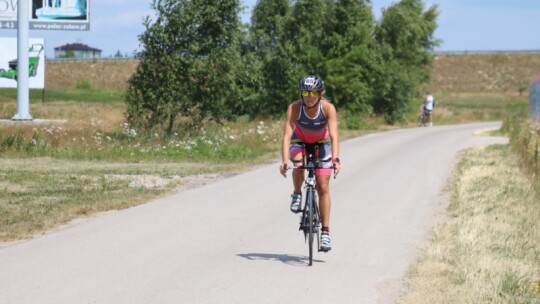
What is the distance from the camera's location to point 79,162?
74.2 feet

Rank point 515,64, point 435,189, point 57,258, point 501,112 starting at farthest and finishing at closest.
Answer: point 515,64, point 501,112, point 435,189, point 57,258

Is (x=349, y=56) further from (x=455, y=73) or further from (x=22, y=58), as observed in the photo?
(x=455, y=73)

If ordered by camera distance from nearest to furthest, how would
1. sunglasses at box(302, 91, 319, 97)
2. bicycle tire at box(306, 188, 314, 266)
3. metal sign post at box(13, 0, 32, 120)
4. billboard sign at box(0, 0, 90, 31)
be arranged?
sunglasses at box(302, 91, 319, 97) < bicycle tire at box(306, 188, 314, 266) < metal sign post at box(13, 0, 32, 120) < billboard sign at box(0, 0, 90, 31)

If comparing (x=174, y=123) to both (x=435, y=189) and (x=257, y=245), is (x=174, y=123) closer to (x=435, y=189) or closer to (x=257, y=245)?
(x=435, y=189)

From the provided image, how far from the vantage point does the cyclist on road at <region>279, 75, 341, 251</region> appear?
9.49 m

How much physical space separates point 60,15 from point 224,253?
107ft

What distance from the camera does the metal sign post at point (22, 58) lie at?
116 feet

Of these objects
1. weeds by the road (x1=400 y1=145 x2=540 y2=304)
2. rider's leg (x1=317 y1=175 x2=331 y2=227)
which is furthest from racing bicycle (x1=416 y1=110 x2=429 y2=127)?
rider's leg (x1=317 y1=175 x2=331 y2=227)

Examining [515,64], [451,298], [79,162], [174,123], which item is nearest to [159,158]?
[79,162]

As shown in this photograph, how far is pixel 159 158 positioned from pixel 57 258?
14.1m

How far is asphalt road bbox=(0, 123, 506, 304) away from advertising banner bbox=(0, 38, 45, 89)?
47.8 meters

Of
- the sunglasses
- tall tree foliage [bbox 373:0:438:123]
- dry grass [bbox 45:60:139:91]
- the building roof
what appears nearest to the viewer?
the sunglasses

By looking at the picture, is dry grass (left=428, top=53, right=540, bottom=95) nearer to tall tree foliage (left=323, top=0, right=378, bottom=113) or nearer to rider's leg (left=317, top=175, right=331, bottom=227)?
tall tree foliage (left=323, top=0, right=378, bottom=113)

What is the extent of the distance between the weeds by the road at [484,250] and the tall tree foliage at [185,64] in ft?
36.3
